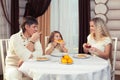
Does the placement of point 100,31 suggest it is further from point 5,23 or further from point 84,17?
point 5,23

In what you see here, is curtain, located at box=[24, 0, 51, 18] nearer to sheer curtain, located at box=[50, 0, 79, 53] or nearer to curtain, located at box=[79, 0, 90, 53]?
sheer curtain, located at box=[50, 0, 79, 53]

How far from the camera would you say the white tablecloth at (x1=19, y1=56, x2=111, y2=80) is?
2.23m

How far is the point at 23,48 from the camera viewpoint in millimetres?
2895

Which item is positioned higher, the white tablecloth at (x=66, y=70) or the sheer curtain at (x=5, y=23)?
the sheer curtain at (x=5, y=23)

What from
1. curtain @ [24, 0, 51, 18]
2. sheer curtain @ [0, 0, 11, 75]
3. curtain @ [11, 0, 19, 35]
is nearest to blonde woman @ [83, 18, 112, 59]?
curtain @ [24, 0, 51, 18]

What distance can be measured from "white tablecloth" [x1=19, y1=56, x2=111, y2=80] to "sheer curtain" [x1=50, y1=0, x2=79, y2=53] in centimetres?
211

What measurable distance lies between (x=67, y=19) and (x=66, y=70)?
2.61 metres

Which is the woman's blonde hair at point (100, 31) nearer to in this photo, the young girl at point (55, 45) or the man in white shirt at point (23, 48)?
the young girl at point (55, 45)

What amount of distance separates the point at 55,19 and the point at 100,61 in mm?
2305

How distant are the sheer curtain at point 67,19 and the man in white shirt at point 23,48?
1.80 metres

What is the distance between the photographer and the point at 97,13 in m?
4.66

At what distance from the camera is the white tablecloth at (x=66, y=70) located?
2.23 m

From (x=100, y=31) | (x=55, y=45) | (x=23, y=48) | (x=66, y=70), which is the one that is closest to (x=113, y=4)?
(x=100, y=31)

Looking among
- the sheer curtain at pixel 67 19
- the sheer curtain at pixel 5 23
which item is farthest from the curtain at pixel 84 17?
the sheer curtain at pixel 5 23
